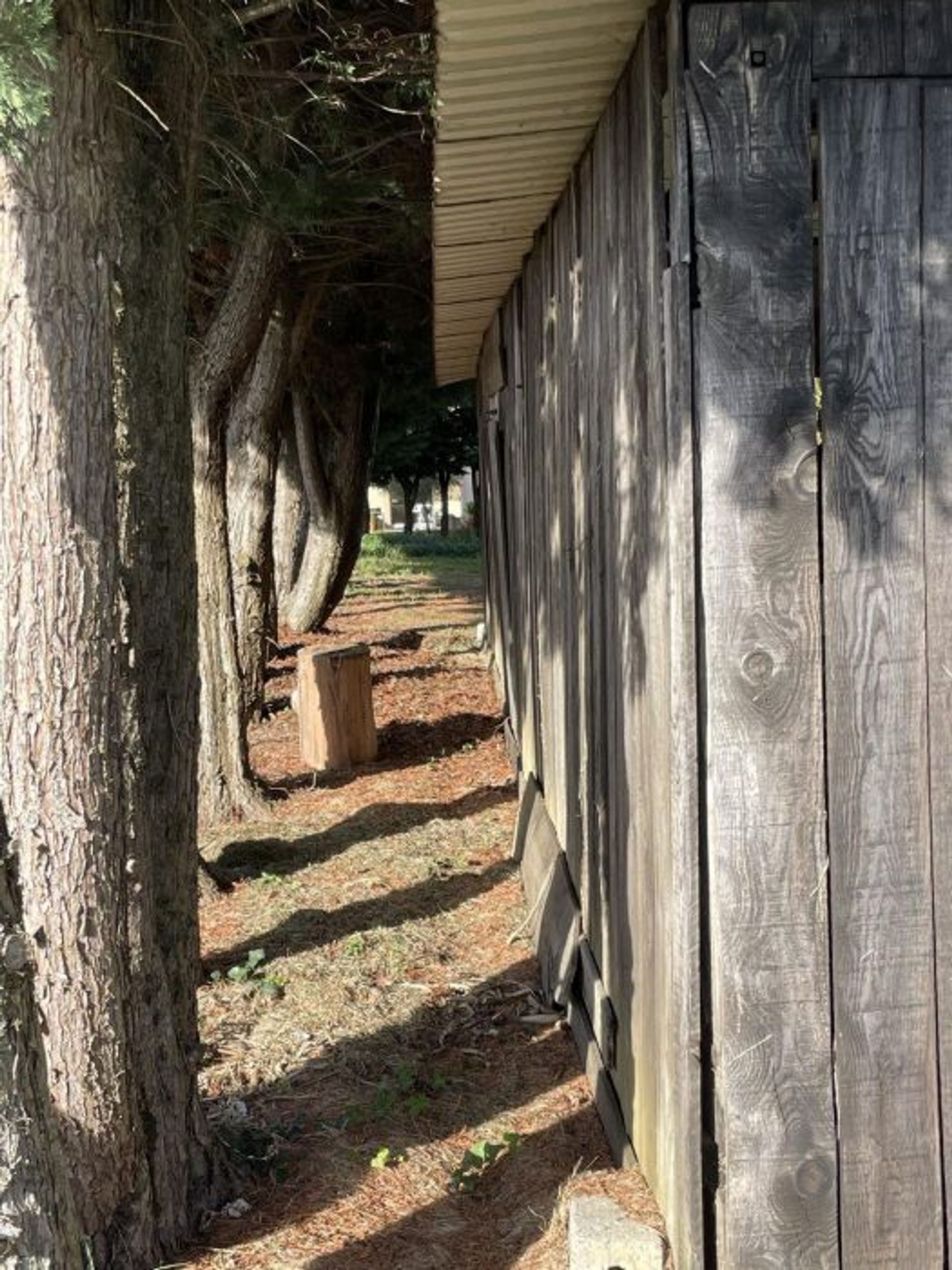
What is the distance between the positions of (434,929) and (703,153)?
467 cm

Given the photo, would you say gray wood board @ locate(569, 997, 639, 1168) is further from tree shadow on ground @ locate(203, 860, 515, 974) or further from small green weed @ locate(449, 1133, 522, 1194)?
tree shadow on ground @ locate(203, 860, 515, 974)

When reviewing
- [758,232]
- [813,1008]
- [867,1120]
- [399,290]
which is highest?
Result: [399,290]

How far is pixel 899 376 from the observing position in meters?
3.04

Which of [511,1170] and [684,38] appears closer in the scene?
[684,38]

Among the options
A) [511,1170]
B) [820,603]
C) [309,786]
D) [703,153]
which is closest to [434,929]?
[511,1170]

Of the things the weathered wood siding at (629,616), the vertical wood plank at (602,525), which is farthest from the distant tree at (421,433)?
the vertical wood plank at (602,525)

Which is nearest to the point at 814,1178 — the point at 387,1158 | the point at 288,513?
the point at 387,1158

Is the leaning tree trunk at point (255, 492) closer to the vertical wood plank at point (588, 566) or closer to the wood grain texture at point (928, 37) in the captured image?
the vertical wood plank at point (588, 566)

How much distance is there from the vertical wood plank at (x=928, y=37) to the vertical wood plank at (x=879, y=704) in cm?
9

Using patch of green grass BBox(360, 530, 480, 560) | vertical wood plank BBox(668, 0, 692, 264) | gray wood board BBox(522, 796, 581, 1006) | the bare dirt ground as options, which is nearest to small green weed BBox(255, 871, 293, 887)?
the bare dirt ground

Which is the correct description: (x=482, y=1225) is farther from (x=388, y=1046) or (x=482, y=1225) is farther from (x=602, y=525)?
(x=602, y=525)

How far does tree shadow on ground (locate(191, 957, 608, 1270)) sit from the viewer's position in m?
4.11

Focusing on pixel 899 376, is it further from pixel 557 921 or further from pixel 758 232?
pixel 557 921

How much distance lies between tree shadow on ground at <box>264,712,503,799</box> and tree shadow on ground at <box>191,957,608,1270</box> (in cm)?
429
